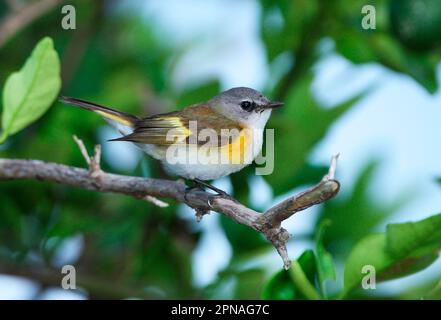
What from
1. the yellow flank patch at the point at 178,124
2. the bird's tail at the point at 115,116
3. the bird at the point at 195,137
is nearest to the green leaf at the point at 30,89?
the bird at the point at 195,137

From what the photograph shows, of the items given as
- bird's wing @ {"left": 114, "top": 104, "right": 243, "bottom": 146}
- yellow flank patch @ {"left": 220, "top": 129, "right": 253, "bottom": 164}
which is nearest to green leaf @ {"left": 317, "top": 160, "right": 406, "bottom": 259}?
yellow flank patch @ {"left": 220, "top": 129, "right": 253, "bottom": 164}

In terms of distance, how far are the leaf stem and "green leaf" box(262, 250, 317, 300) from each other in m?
0.03

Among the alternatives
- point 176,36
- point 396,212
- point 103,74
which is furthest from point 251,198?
point 176,36

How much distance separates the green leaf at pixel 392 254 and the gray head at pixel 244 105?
96 cm

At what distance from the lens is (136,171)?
2.99m

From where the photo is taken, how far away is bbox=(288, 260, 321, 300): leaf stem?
2156 millimetres

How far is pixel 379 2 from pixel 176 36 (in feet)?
4.10

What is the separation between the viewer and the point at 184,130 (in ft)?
9.68

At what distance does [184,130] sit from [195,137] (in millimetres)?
54

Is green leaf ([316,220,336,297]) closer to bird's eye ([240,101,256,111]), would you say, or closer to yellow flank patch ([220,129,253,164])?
yellow flank patch ([220,129,253,164])

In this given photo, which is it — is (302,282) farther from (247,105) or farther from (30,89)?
(247,105)

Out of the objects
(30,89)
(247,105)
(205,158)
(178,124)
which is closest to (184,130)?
(178,124)

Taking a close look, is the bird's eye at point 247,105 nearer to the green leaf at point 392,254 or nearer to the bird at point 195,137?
the bird at point 195,137
